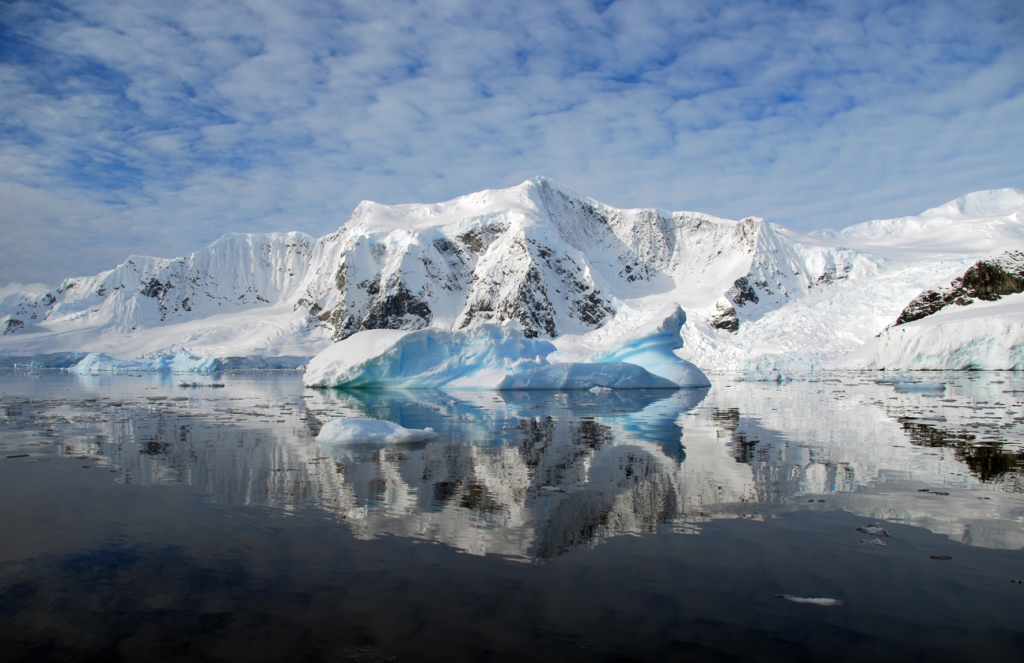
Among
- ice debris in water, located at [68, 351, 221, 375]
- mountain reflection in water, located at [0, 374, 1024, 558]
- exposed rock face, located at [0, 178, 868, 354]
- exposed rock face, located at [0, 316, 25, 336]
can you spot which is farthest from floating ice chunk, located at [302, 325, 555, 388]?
exposed rock face, located at [0, 316, 25, 336]

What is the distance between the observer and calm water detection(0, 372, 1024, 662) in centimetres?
327

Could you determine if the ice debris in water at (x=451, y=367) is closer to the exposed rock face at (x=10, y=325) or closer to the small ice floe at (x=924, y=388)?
the small ice floe at (x=924, y=388)

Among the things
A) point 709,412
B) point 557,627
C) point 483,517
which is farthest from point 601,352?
point 557,627

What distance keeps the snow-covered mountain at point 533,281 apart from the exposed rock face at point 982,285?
928cm

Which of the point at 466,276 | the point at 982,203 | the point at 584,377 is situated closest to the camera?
the point at 584,377

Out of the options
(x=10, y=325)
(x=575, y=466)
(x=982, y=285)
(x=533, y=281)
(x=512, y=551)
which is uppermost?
(x=533, y=281)

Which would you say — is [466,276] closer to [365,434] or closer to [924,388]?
[924,388]

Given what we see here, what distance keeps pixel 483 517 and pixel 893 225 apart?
108 metres

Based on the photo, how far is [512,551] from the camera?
4.66m

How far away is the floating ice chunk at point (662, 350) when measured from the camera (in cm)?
2831

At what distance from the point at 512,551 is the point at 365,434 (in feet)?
20.0

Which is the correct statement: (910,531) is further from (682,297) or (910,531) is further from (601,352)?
(682,297)

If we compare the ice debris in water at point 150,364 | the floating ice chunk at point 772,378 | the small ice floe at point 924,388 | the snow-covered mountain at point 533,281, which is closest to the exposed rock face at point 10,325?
the snow-covered mountain at point 533,281

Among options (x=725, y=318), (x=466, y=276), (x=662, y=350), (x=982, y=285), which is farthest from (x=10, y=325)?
(x=982, y=285)
